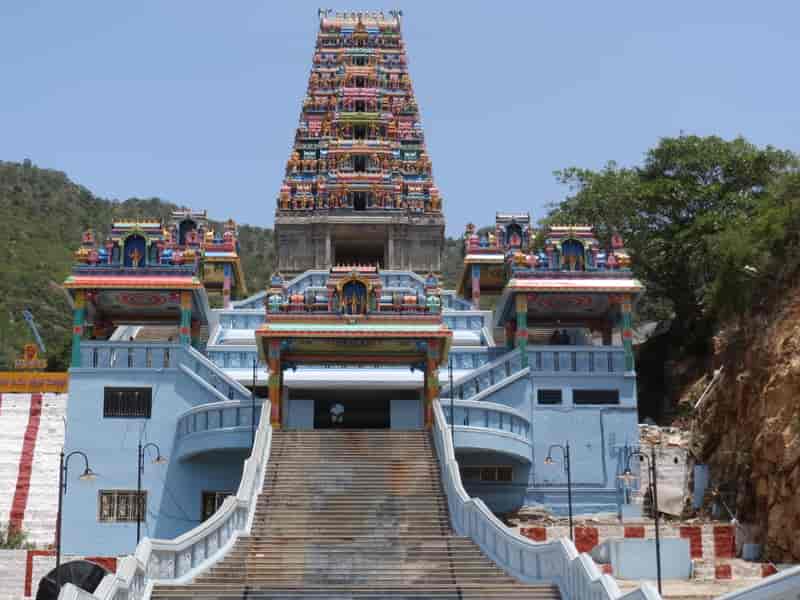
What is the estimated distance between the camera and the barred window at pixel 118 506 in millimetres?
39125

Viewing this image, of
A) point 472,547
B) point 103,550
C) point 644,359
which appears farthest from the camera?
point 644,359

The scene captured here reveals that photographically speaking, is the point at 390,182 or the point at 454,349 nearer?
the point at 454,349

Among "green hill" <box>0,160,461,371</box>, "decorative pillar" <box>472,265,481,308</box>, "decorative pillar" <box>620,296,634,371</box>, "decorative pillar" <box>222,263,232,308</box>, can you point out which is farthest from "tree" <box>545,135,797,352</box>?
"green hill" <box>0,160,461,371</box>

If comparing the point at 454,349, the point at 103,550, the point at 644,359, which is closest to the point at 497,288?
the point at 644,359

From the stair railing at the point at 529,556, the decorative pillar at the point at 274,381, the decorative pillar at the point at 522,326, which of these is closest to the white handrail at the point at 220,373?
the decorative pillar at the point at 274,381

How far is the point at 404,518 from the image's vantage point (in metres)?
31.2

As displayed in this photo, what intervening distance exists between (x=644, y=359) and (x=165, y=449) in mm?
24446

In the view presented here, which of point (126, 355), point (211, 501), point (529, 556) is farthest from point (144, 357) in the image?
point (529, 556)

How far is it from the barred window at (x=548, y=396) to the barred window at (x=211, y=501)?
10.3 meters

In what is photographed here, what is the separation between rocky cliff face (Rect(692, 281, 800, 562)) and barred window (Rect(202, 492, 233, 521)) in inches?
595

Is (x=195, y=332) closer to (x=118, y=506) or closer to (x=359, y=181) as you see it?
(x=118, y=506)

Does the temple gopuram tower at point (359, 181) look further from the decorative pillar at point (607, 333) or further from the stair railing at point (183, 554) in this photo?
the stair railing at point (183, 554)

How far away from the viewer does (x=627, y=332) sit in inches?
1668

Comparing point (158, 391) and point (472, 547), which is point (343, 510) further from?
point (158, 391)
